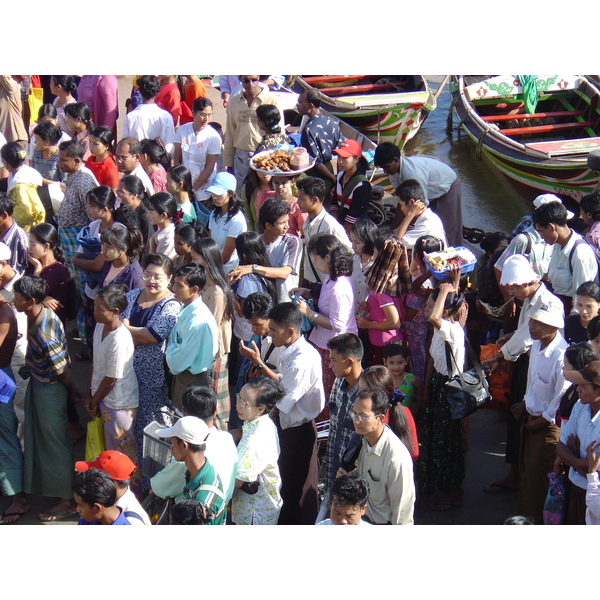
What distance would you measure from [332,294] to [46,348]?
1.92m

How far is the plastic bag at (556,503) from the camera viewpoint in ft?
16.0

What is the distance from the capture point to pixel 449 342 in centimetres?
547

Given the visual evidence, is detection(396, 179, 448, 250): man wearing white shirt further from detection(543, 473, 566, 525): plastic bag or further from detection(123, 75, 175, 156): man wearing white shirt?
detection(123, 75, 175, 156): man wearing white shirt

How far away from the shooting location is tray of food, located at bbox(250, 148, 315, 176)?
754 cm

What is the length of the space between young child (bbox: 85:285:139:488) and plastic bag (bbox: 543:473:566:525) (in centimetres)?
265

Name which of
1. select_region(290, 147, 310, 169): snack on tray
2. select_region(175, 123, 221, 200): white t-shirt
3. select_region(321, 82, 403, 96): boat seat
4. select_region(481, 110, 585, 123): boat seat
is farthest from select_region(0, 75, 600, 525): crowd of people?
select_region(321, 82, 403, 96): boat seat

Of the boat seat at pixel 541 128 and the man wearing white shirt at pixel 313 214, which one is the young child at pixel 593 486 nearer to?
the man wearing white shirt at pixel 313 214

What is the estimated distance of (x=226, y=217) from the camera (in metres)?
6.91

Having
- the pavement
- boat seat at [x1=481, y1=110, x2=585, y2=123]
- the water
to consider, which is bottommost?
the water

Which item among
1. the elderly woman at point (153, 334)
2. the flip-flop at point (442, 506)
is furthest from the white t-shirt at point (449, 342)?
the elderly woman at point (153, 334)

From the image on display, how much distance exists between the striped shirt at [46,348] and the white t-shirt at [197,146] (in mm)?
2983

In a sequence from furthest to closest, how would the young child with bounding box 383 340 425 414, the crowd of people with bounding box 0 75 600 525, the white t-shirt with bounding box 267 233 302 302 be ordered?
the white t-shirt with bounding box 267 233 302 302
the young child with bounding box 383 340 425 414
the crowd of people with bounding box 0 75 600 525

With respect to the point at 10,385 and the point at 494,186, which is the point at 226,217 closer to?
the point at 10,385

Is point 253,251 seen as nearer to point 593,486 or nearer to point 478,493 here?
point 478,493
